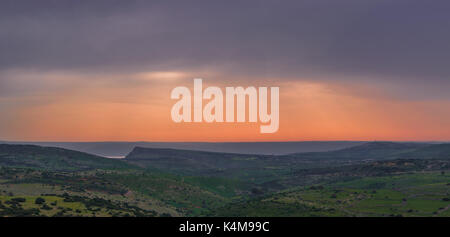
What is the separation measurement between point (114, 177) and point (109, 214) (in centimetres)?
10860

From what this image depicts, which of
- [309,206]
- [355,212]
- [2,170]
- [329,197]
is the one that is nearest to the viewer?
[355,212]

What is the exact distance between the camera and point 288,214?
370ft

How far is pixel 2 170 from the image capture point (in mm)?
161000

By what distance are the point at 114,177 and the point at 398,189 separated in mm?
124732

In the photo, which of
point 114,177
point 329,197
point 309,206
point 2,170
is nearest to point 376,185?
point 329,197
